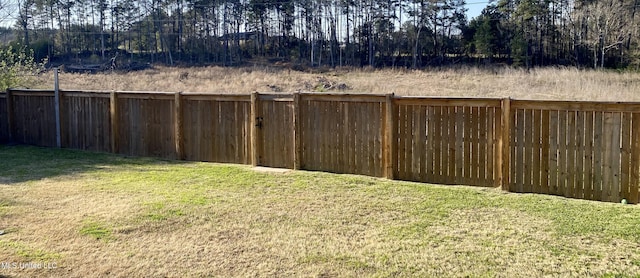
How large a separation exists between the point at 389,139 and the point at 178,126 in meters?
3.84

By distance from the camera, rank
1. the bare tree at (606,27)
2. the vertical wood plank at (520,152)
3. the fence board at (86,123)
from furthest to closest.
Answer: the bare tree at (606,27), the fence board at (86,123), the vertical wood plank at (520,152)

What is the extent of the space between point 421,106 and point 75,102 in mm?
6975

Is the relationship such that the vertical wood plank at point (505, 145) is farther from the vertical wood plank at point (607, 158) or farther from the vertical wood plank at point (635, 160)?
the vertical wood plank at point (635, 160)

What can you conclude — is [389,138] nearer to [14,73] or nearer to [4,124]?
[4,124]

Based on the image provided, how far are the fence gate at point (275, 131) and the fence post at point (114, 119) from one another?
10.4ft

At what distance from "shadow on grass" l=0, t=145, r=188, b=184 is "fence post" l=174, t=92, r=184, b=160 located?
0.26 m

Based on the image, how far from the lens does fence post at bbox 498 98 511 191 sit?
6809 millimetres

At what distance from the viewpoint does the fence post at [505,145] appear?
6.81 meters

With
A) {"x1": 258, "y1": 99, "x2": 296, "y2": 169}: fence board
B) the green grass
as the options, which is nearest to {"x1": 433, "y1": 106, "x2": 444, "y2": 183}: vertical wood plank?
{"x1": 258, "y1": 99, "x2": 296, "y2": 169}: fence board

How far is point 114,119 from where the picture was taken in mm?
10453

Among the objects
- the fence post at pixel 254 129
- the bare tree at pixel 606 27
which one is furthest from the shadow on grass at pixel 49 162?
the bare tree at pixel 606 27

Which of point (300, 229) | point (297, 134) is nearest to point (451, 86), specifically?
point (297, 134)

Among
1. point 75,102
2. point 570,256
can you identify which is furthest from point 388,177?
point 75,102

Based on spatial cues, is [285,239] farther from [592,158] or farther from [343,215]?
[592,158]
